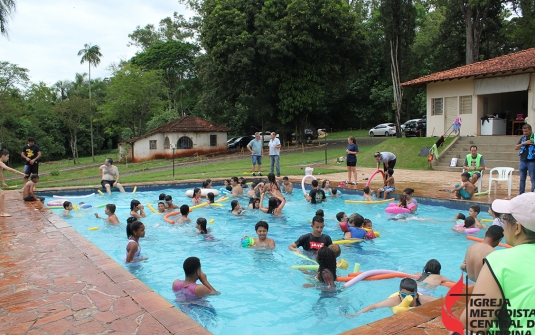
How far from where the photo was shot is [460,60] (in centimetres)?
3694

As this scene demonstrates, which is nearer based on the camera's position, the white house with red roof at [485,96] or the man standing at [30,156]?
the man standing at [30,156]

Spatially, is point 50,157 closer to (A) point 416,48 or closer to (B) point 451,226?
(A) point 416,48

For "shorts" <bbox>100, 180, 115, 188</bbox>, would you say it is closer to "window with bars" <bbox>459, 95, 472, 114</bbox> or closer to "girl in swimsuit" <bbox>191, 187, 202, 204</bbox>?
"girl in swimsuit" <bbox>191, 187, 202, 204</bbox>

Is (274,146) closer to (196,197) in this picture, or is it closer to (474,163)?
(196,197)

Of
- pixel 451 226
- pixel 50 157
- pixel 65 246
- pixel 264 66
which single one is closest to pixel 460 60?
pixel 264 66

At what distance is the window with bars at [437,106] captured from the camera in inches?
990

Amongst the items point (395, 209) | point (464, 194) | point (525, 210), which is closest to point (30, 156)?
point (395, 209)

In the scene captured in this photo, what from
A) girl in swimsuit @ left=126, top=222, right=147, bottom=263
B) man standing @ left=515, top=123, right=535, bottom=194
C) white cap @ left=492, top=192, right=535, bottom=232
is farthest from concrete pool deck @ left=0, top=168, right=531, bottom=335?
man standing @ left=515, top=123, right=535, bottom=194

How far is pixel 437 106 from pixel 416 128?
11.6m

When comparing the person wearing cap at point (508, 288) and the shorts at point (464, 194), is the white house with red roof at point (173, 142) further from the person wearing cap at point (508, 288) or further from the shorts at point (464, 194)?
the person wearing cap at point (508, 288)

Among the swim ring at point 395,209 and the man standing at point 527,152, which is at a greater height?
the man standing at point 527,152

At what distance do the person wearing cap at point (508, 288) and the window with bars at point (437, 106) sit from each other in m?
25.0

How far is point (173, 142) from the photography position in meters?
36.8

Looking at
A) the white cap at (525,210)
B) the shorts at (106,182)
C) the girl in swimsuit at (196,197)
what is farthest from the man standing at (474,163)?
the shorts at (106,182)
